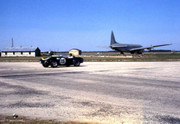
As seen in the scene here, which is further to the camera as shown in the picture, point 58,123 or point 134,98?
point 134,98

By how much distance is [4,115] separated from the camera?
4.97 meters

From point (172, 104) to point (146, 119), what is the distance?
5.79 ft

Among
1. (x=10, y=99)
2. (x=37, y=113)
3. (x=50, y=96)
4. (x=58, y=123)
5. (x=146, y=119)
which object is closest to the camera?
(x=58, y=123)

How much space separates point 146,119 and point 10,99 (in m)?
4.38

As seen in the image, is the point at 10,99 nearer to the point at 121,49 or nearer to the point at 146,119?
the point at 146,119

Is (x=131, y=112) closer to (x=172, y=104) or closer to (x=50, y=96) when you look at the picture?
(x=172, y=104)

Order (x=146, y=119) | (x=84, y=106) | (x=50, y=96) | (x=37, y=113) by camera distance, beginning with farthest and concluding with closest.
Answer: (x=50, y=96) < (x=84, y=106) < (x=37, y=113) < (x=146, y=119)

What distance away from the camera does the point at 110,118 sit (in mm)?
4766

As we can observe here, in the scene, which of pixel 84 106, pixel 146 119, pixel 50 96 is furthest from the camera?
pixel 50 96

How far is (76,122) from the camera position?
4488mm

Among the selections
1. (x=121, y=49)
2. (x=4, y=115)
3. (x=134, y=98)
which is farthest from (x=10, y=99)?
(x=121, y=49)

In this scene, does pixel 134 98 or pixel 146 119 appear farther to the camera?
pixel 134 98

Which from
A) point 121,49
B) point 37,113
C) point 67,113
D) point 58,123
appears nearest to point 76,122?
point 58,123

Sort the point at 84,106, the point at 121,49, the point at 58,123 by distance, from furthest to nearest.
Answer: the point at 121,49 → the point at 84,106 → the point at 58,123
